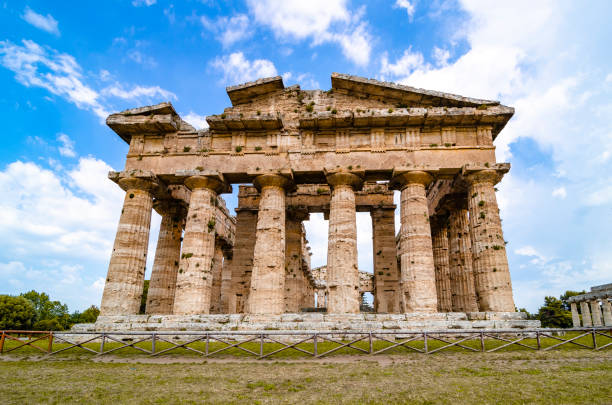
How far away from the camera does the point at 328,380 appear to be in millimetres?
7750

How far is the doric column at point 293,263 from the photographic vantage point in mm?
22423

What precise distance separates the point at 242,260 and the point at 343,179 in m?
8.86

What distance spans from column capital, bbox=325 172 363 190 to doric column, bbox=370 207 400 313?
6444 mm

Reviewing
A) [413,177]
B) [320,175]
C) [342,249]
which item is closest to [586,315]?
[413,177]

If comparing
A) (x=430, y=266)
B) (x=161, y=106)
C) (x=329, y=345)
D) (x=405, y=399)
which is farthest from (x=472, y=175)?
(x=161, y=106)

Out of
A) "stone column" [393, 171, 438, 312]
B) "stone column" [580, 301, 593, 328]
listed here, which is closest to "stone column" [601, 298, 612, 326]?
"stone column" [580, 301, 593, 328]

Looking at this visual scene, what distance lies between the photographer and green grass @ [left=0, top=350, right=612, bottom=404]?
6.47 meters

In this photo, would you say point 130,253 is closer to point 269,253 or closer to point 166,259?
point 166,259

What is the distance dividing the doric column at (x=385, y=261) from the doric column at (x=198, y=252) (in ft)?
32.1

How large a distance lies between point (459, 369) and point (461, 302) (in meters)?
13.3

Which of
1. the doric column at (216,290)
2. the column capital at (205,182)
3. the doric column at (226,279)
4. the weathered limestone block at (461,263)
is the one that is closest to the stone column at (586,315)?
the weathered limestone block at (461,263)

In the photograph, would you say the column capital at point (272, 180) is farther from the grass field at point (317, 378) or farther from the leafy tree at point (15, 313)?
the leafy tree at point (15, 313)

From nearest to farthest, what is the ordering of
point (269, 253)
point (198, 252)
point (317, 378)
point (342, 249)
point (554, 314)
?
point (317, 378) < point (342, 249) < point (269, 253) < point (198, 252) < point (554, 314)

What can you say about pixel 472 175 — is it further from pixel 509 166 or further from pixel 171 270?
pixel 171 270
